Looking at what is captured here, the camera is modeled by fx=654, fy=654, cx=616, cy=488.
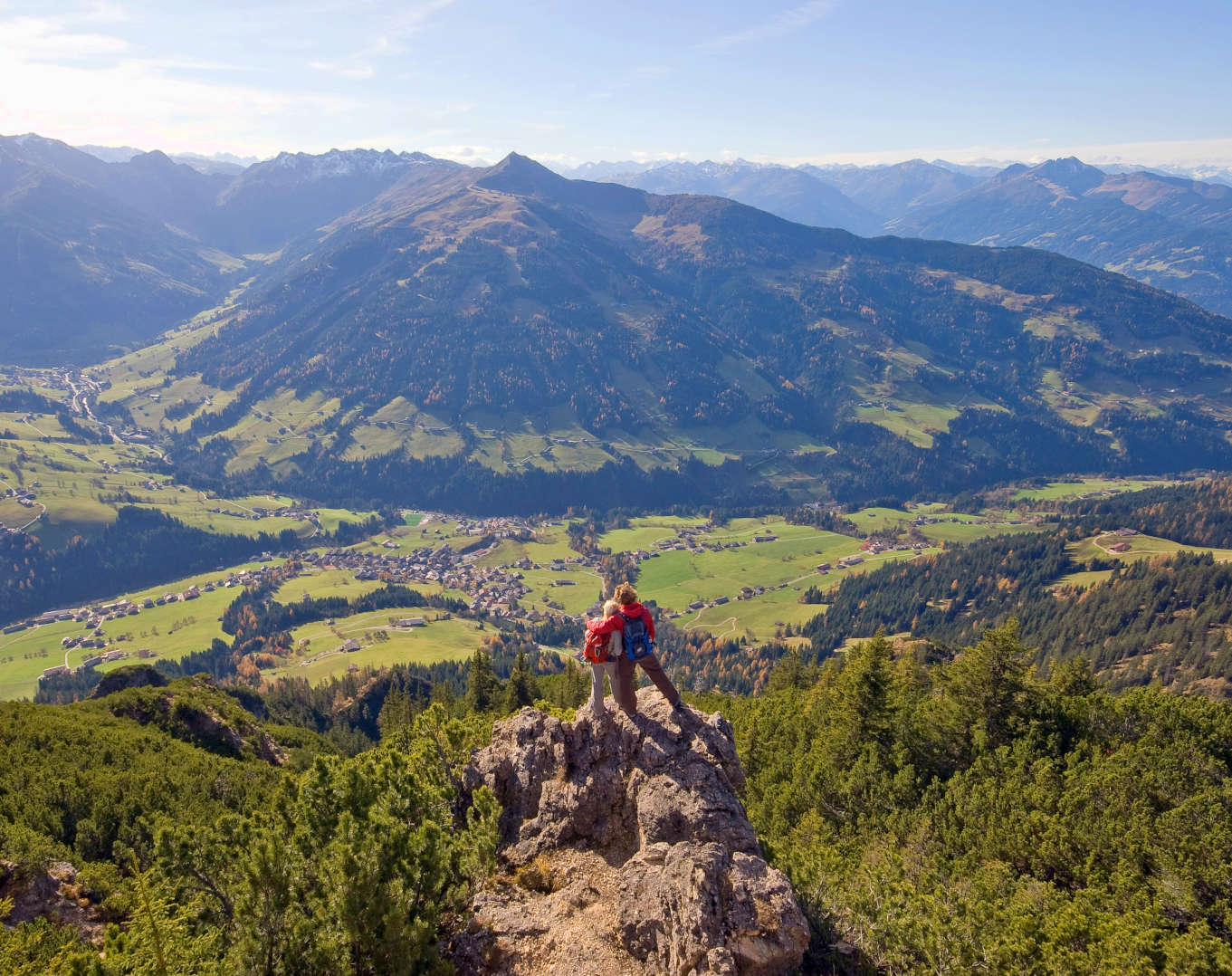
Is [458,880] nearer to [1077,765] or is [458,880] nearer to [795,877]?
[795,877]

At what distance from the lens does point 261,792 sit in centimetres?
6812

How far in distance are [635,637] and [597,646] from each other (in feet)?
6.71

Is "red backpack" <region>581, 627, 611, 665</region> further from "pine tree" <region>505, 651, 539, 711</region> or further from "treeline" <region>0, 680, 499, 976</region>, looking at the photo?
"pine tree" <region>505, 651, 539, 711</region>

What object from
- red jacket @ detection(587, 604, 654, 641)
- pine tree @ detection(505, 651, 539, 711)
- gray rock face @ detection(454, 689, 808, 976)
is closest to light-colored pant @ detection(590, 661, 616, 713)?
gray rock face @ detection(454, 689, 808, 976)

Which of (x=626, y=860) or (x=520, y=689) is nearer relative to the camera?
(x=626, y=860)

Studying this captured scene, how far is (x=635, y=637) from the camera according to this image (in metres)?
32.1

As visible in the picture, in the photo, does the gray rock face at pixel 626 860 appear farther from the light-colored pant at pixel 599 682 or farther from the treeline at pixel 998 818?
the treeline at pixel 998 818

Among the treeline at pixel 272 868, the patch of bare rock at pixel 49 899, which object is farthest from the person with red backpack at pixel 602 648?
the patch of bare rock at pixel 49 899

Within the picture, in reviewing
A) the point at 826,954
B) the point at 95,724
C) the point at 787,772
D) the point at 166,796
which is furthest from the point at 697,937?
the point at 95,724

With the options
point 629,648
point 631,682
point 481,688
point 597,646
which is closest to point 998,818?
point 631,682

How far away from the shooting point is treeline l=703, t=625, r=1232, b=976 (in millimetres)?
29562

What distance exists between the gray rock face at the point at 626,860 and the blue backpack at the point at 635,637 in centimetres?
545

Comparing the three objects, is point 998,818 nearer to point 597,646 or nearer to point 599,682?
point 599,682

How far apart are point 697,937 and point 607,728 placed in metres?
12.1
